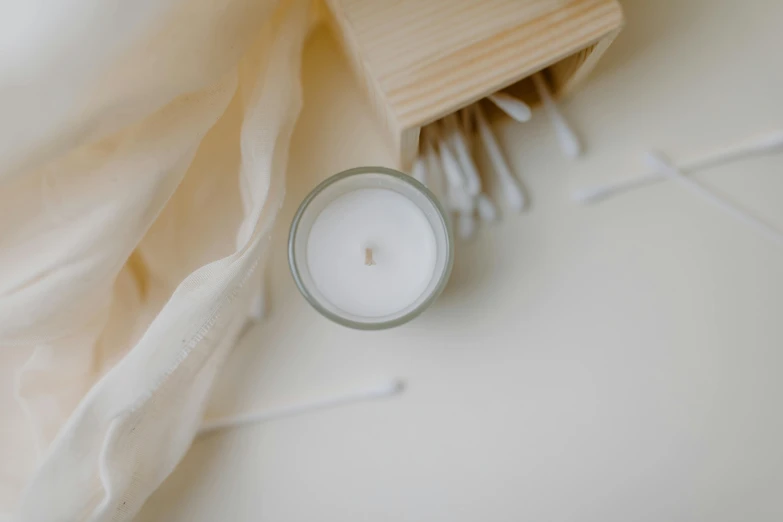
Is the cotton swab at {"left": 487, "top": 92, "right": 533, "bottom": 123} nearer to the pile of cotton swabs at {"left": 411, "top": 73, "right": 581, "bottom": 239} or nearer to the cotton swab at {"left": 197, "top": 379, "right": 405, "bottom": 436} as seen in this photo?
the pile of cotton swabs at {"left": 411, "top": 73, "right": 581, "bottom": 239}

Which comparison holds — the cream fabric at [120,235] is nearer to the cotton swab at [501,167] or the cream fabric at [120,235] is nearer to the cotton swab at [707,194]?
the cotton swab at [501,167]

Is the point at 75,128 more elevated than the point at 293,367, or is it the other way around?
the point at 75,128

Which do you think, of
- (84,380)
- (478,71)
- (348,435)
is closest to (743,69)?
(478,71)

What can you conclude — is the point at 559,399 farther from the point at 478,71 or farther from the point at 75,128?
the point at 75,128

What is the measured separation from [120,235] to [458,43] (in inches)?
9.9

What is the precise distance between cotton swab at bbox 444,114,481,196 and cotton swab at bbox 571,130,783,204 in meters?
0.08

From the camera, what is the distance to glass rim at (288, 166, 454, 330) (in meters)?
0.45

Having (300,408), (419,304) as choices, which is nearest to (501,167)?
(419,304)

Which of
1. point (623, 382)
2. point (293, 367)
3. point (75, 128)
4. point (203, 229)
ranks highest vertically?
point (75, 128)

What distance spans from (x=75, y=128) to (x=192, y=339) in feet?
0.49

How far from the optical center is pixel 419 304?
1.47 feet

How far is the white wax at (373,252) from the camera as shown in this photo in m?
0.47

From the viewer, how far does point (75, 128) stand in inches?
16.4

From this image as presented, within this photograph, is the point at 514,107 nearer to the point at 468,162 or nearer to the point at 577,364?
the point at 468,162
